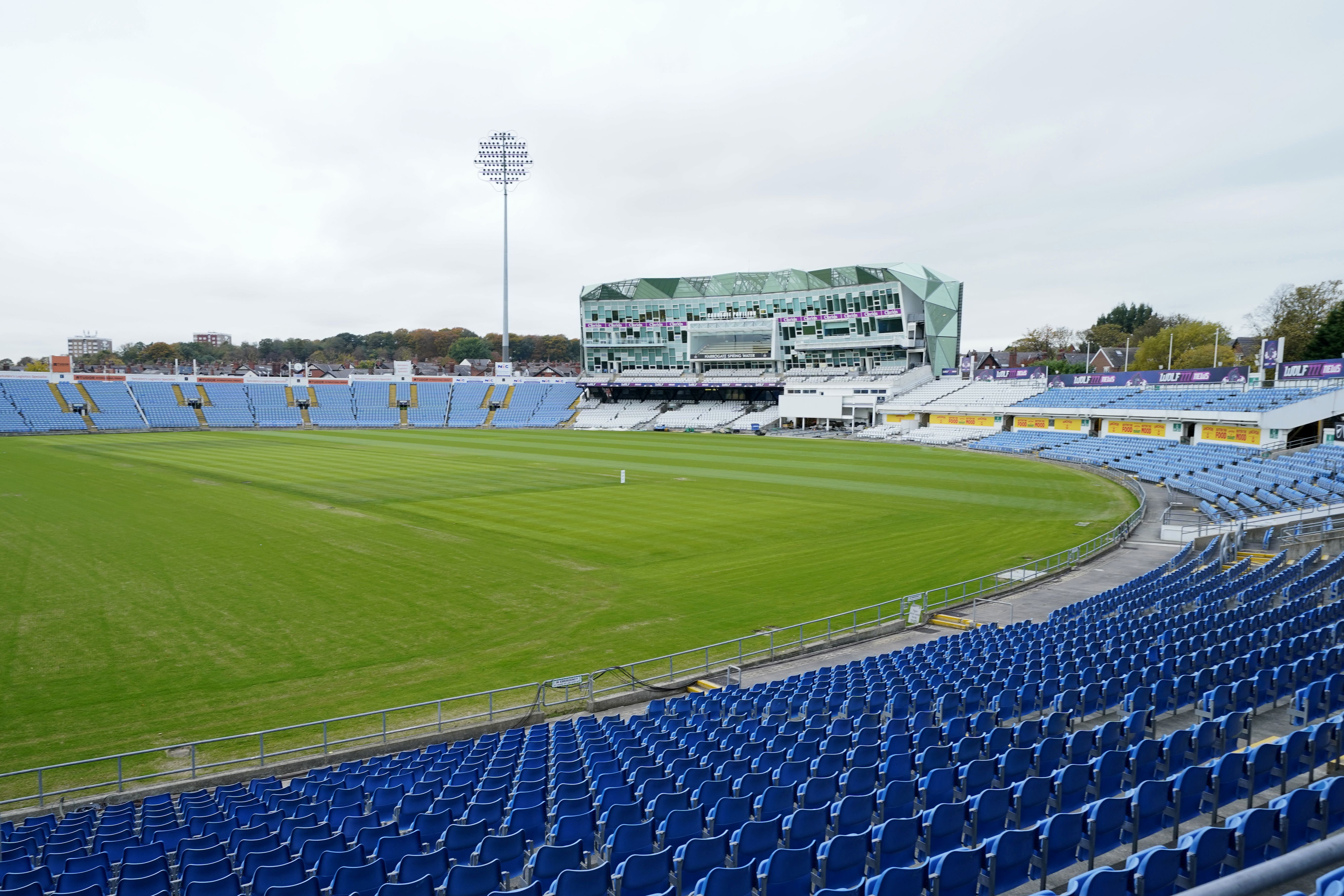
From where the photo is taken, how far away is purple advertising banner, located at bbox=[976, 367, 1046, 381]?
78.4 meters

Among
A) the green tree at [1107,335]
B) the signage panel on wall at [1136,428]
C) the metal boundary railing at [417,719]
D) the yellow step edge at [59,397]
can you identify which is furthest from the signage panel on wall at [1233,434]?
the yellow step edge at [59,397]

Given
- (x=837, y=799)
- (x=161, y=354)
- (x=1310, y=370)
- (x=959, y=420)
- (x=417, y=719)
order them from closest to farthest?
(x=837, y=799) < (x=417, y=719) < (x=1310, y=370) < (x=959, y=420) < (x=161, y=354)

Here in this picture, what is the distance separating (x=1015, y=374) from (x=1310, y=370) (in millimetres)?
33174

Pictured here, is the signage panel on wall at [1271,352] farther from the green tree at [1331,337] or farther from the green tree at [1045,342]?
the green tree at [1045,342]

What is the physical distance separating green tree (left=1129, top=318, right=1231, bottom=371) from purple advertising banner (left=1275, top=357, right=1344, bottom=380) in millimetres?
46749

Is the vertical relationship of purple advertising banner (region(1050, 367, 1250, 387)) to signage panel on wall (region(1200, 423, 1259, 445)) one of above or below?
above

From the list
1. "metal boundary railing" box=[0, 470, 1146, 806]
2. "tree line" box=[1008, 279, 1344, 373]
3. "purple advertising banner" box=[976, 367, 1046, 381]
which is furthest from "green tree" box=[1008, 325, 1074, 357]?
"metal boundary railing" box=[0, 470, 1146, 806]

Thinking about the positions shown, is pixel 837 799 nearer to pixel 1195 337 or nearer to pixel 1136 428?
pixel 1136 428

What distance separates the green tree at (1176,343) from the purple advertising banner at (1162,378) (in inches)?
1149

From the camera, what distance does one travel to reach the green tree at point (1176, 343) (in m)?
97.2

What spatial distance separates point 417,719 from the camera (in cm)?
1503

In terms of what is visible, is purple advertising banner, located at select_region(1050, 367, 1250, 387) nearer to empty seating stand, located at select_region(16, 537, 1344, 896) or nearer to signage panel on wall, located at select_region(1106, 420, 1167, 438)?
signage panel on wall, located at select_region(1106, 420, 1167, 438)

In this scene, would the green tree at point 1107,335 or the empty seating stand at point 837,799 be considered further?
the green tree at point 1107,335

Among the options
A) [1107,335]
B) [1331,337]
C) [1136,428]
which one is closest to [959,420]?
[1136,428]
